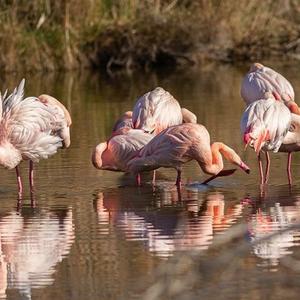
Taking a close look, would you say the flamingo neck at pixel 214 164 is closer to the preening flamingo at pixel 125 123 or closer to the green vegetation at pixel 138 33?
the preening flamingo at pixel 125 123

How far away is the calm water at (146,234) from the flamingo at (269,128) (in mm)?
287

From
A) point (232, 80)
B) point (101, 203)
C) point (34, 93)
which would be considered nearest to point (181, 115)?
point (101, 203)

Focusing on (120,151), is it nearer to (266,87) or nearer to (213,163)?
(213,163)

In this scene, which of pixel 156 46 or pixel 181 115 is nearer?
pixel 181 115

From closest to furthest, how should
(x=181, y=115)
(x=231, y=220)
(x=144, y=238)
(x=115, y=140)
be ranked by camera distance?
(x=144, y=238), (x=231, y=220), (x=115, y=140), (x=181, y=115)

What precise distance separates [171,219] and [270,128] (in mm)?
1660

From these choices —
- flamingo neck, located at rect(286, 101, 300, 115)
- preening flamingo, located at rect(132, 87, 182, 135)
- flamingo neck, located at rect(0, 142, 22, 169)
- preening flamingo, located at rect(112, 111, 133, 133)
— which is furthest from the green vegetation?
flamingo neck, located at rect(0, 142, 22, 169)

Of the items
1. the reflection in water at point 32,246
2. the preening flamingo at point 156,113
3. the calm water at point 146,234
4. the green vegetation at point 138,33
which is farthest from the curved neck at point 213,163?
the green vegetation at point 138,33

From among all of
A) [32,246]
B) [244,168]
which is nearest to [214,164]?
[244,168]

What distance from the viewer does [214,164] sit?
28.9ft

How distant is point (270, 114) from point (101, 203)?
5.30 ft

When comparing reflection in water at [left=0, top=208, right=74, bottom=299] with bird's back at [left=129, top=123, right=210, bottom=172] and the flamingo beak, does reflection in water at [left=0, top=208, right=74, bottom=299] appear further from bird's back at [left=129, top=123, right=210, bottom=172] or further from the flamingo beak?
the flamingo beak

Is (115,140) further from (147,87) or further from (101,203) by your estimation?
(147,87)

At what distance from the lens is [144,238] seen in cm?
691
